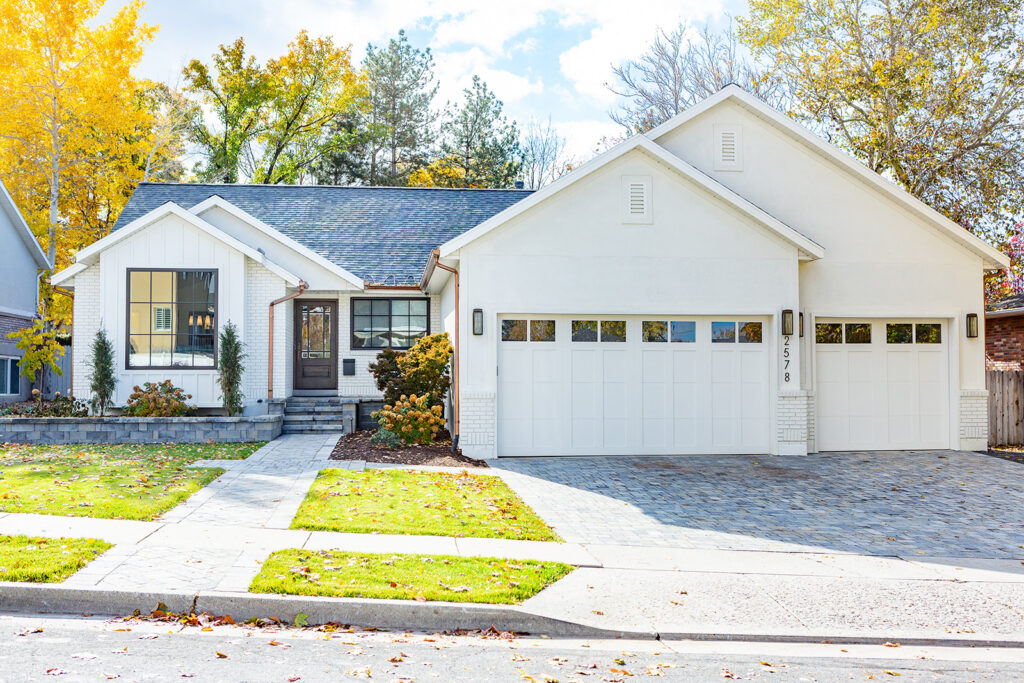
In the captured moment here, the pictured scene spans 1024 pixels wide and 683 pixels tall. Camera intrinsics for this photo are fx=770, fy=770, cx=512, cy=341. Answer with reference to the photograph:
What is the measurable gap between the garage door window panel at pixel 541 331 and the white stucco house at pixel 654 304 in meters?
0.02

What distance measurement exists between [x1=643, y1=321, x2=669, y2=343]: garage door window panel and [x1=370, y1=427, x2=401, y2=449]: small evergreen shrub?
4.78 meters

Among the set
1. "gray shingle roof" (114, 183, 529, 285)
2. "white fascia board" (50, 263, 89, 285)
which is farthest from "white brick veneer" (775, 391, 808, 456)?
"white fascia board" (50, 263, 89, 285)

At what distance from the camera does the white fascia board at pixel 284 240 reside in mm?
16781

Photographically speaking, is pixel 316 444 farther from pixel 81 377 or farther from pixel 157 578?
pixel 157 578

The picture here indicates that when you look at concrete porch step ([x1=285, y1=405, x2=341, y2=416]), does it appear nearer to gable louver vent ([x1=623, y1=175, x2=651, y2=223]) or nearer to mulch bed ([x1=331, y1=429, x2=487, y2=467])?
mulch bed ([x1=331, y1=429, x2=487, y2=467])

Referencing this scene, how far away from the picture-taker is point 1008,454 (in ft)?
47.3

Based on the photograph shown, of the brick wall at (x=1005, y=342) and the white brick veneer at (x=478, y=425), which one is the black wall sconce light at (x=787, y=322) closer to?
the white brick veneer at (x=478, y=425)

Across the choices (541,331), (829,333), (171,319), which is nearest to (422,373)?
(541,331)

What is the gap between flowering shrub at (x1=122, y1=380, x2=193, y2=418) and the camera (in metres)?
14.6

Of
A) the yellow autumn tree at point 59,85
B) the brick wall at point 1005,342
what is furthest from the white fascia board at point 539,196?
the yellow autumn tree at point 59,85

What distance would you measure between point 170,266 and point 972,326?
1564 cm

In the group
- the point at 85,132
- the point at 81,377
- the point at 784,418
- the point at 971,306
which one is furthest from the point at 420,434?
the point at 85,132

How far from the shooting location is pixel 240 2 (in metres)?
26.0

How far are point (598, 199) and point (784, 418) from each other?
5.05m
